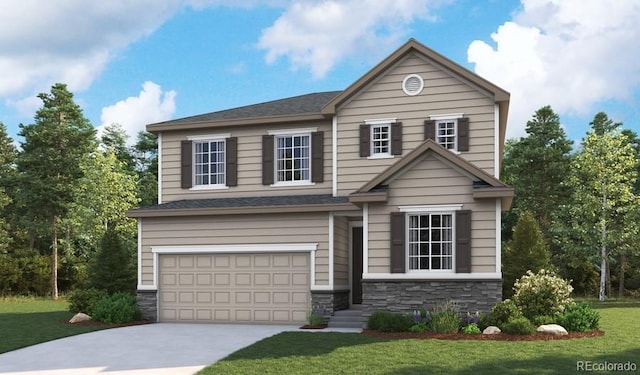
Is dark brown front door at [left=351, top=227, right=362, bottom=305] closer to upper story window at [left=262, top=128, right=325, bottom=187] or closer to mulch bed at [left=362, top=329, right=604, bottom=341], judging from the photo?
upper story window at [left=262, top=128, right=325, bottom=187]

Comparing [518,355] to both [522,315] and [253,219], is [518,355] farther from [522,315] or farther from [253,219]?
[253,219]

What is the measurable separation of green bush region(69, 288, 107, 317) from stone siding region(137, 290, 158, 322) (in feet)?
4.75

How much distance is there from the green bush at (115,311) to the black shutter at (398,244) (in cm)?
816

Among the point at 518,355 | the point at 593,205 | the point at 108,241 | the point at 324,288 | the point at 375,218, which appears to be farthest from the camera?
the point at 593,205

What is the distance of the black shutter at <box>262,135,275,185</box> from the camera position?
67.5 feet

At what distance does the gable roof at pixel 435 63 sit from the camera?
18.3m

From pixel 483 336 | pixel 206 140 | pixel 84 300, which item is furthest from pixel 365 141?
pixel 84 300

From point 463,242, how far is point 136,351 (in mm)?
7984

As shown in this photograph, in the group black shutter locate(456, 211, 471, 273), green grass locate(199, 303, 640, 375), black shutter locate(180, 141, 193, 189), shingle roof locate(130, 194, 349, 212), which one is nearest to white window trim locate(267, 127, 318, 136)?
shingle roof locate(130, 194, 349, 212)

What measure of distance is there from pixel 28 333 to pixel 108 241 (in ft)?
20.8

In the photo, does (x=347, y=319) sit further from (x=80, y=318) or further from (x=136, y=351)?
(x=80, y=318)

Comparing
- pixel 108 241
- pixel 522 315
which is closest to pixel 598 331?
pixel 522 315

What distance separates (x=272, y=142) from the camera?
2066 cm

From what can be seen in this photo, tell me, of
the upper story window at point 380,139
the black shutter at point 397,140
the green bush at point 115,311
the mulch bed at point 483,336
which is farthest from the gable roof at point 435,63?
the green bush at point 115,311
